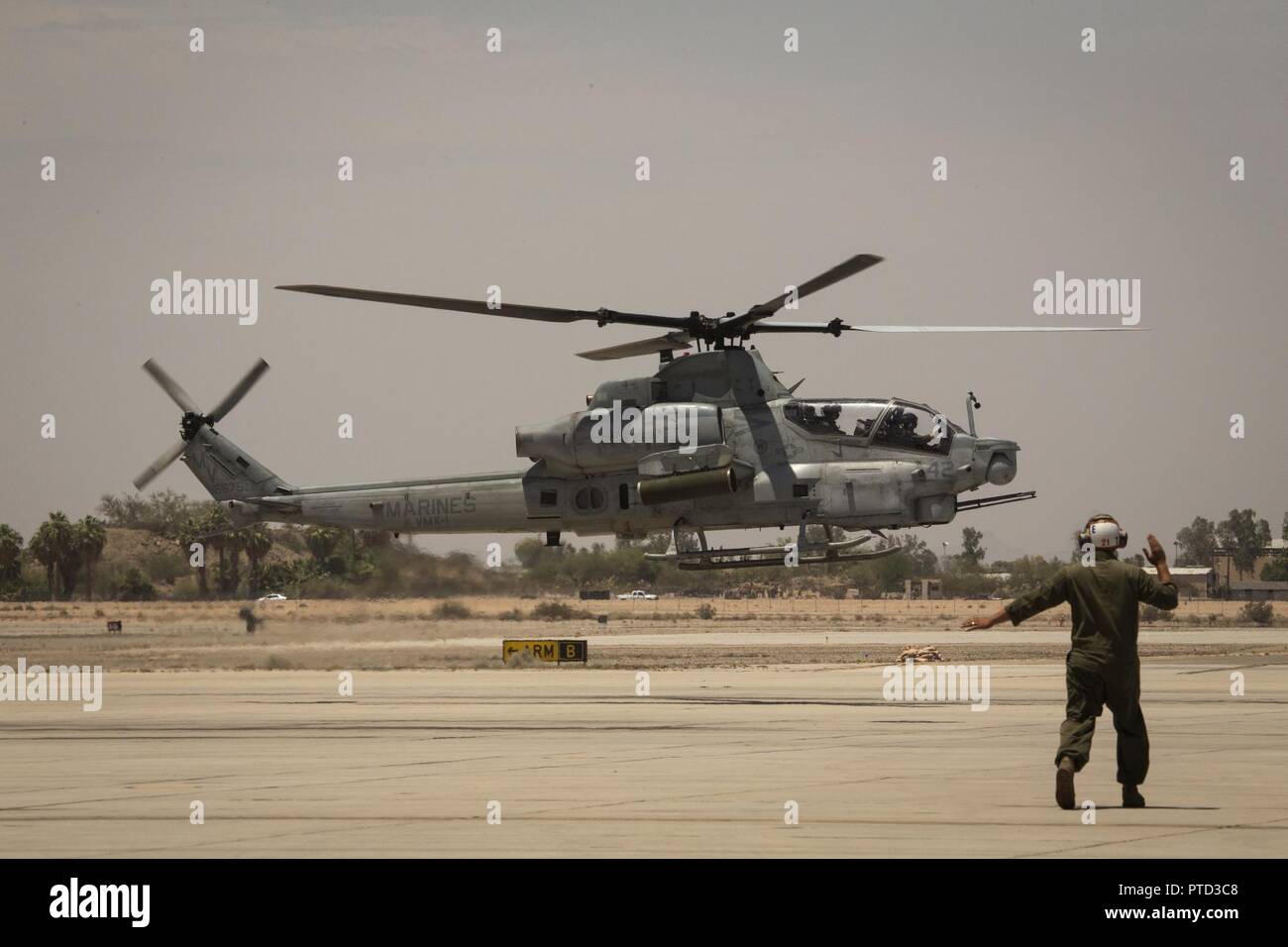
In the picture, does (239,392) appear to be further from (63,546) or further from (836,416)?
(63,546)

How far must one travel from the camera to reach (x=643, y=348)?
1303 inches

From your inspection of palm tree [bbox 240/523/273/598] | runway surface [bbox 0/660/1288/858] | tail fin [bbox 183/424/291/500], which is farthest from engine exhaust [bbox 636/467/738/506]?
palm tree [bbox 240/523/273/598]

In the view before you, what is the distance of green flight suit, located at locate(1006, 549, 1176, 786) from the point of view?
45.9 ft

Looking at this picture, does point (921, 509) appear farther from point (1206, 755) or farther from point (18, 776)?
point (18, 776)

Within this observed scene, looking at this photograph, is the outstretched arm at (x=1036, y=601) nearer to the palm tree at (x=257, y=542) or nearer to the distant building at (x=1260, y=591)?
the palm tree at (x=257, y=542)

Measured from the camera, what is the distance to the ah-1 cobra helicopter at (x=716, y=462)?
31.5 m

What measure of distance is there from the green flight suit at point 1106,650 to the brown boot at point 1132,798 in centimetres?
5

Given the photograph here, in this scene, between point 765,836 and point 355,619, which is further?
point 355,619

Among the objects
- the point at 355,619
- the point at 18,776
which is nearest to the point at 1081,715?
the point at 18,776

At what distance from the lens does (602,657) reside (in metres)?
46.8

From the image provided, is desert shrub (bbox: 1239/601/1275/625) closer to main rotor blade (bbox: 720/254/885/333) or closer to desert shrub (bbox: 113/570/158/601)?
desert shrub (bbox: 113/570/158/601)

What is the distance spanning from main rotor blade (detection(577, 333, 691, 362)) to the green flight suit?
18741mm

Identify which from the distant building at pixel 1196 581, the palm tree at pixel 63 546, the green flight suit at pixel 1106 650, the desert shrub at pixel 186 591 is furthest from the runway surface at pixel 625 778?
the distant building at pixel 1196 581
